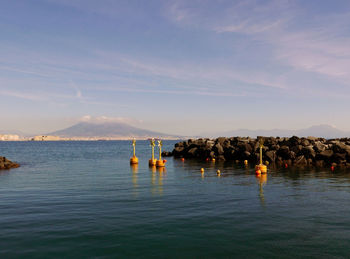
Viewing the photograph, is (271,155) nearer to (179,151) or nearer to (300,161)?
(300,161)

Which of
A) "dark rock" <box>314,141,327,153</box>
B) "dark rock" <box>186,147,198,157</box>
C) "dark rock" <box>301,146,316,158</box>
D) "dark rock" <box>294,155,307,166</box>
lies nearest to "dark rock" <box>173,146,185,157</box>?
"dark rock" <box>186,147,198,157</box>

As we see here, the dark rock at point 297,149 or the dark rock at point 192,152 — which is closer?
the dark rock at point 297,149

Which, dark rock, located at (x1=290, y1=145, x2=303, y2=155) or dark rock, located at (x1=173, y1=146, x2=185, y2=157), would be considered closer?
dark rock, located at (x1=290, y1=145, x2=303, y2=155)

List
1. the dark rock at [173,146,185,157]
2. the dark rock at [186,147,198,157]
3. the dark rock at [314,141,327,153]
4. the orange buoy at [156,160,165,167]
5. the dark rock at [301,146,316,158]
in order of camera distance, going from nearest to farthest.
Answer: the orange buoy at [156,160,165,167], the dark rock at [301,146,316,158], the dark rock at [314,141,327,153], the dark rock at [186,147,198,157], the dark rock at [173,146,185,157]

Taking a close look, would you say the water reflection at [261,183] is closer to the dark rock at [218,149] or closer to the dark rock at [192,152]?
the dark rock at [218,149]

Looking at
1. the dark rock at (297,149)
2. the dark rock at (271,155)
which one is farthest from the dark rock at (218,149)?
the dark rock at (297,149)

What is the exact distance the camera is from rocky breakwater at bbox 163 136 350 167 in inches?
2409

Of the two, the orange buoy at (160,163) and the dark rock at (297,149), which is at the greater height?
the dark rock at (297,149)

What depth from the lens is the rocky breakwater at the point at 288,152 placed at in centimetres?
6119

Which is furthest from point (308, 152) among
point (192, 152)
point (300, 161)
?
point (192, 152)

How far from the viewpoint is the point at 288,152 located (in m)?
65.4

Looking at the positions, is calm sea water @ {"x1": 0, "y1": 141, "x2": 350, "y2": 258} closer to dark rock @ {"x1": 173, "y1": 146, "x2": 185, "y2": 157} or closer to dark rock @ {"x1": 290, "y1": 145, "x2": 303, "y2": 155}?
dark rock @ {"x1": 290, "y1": 145, "x2": 303, "y2": 155}

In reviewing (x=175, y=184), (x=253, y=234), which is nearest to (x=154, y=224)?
(x=253, y=234)

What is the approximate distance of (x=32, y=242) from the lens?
17234mm
